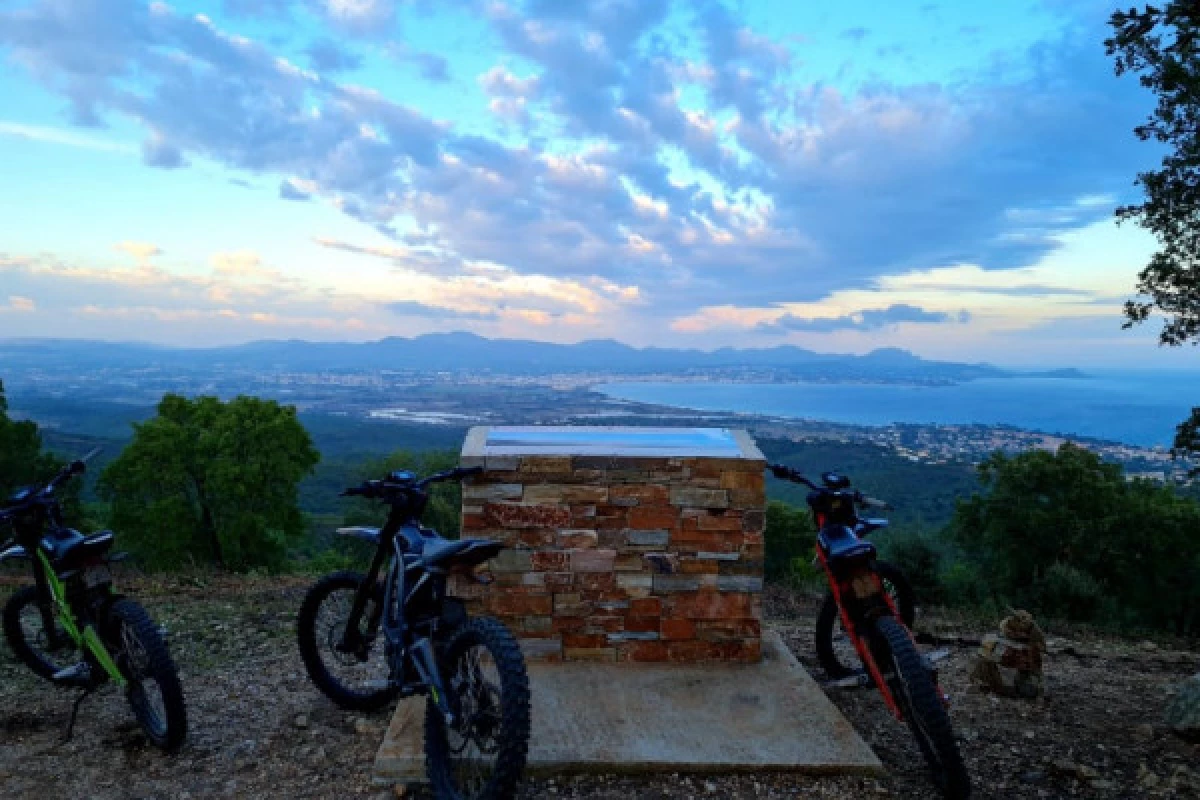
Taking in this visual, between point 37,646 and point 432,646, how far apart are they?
3.20 meters

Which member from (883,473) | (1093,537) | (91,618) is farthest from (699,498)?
(883,473)

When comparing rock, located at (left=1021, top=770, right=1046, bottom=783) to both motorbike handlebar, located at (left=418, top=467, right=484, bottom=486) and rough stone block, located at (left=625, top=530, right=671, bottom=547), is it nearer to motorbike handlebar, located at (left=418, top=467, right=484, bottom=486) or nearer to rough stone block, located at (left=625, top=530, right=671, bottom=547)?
rough stone block, located at (left=625, top=530, right=671, bottom=547)

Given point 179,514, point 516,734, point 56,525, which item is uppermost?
point 56,525

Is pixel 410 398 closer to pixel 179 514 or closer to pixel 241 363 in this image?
pixel 179 514

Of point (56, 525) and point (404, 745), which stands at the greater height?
point (56, 525)

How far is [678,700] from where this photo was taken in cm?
370

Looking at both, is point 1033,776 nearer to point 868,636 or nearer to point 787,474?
point 868,636

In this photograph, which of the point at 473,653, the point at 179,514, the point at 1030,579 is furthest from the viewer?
the point at 179,514

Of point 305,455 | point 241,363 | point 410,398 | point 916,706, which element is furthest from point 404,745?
point 241,363

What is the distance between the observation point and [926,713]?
9.73 ft

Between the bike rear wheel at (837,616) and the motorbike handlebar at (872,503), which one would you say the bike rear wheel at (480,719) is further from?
the bike rear wheel at (837,616)

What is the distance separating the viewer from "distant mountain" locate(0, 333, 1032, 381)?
87.2 metres

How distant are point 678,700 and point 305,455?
17023 millimetres

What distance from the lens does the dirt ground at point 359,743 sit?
309 centimetres
